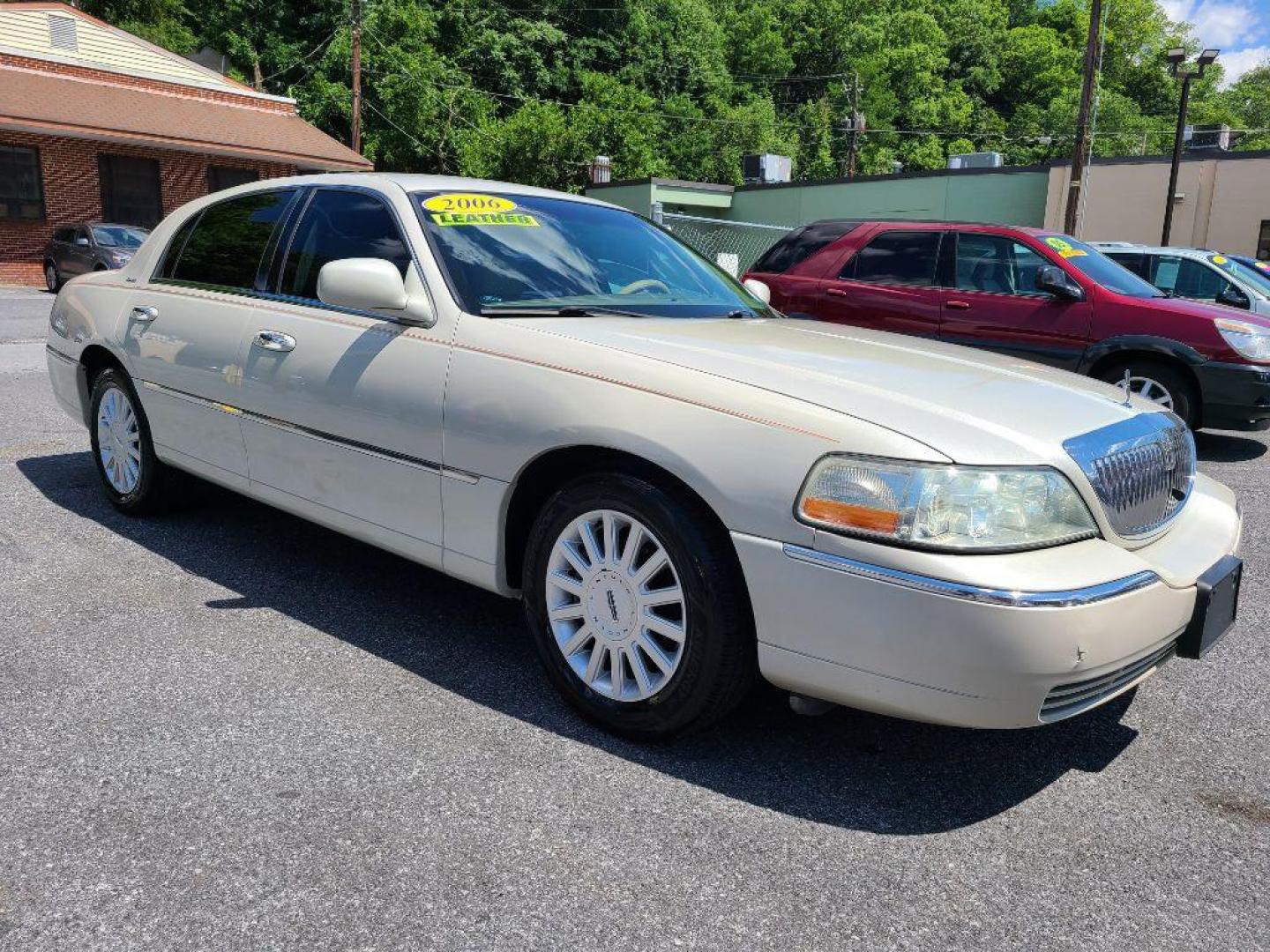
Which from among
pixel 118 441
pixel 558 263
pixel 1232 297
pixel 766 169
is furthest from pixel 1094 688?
pixel 766 169

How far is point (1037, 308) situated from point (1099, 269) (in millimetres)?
702

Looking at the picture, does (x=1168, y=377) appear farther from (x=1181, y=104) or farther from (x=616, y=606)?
(x=1181, y=104)

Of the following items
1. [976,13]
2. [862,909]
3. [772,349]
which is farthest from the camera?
[976,13]

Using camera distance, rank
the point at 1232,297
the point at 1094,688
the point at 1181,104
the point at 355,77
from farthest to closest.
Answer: the point at 355,77
the point at 1181,104
the point at 1232,297
the point at 1094,688

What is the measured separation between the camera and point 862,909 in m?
2.21

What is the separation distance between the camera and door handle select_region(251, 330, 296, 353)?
3744 mm

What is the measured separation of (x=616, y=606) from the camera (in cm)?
286

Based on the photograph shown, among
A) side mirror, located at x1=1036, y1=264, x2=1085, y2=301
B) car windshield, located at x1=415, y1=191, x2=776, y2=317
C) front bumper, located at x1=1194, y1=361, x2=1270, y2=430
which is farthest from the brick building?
front bumper, located at x1=1194, y1=361, x2=1270, y2=430

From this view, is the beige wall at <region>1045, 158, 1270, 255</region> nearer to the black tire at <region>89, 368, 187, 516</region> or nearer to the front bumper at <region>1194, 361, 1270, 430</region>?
Answer: the front bumper at <region>1194, 361, 1270, 430</region>

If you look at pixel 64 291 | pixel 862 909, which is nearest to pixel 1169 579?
pixel 862 909

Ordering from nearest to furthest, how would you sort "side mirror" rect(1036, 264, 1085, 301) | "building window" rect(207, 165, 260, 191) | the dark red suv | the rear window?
the dark red suv
"side mirror" rect(1036, 264, 1085, 301)
the rear window
"building window" rect(207, 165, 260, 191)

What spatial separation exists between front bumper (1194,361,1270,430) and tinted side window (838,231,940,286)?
2.13m

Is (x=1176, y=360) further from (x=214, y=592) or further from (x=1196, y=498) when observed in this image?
(x=214, y=592)

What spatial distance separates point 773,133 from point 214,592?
57.2 meters
